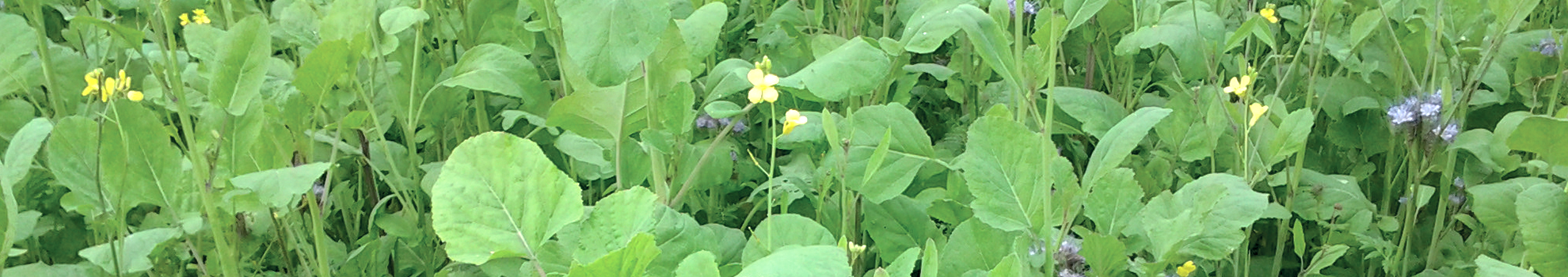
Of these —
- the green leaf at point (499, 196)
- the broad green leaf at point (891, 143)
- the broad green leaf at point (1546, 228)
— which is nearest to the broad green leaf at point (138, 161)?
the green leaf at point (499, 196)

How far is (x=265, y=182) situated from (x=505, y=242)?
43 centimetres

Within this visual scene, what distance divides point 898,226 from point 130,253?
93cm

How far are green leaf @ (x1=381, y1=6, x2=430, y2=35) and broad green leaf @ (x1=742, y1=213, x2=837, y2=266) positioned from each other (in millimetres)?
633

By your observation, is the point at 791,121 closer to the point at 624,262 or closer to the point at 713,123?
the point at 624,262

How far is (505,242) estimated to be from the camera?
96cm

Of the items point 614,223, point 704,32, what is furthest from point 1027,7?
point 614,223

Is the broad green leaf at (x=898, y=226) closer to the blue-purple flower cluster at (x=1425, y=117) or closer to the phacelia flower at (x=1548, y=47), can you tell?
the blue-purple flower cluster at (x=1425, y=117)

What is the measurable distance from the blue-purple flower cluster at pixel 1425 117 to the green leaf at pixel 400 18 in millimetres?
1437

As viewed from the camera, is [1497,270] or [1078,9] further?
[1078,9]

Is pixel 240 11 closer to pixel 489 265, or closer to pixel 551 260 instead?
pixel 489 265

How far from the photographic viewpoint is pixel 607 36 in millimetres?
1104

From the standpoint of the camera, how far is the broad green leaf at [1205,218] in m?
1.21

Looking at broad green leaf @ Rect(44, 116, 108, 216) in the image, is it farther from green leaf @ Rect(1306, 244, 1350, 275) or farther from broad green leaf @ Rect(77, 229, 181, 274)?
green leaf @ Rect(1306, 244, 1350, 275)

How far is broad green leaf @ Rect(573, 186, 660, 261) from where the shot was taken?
980 millimetres
